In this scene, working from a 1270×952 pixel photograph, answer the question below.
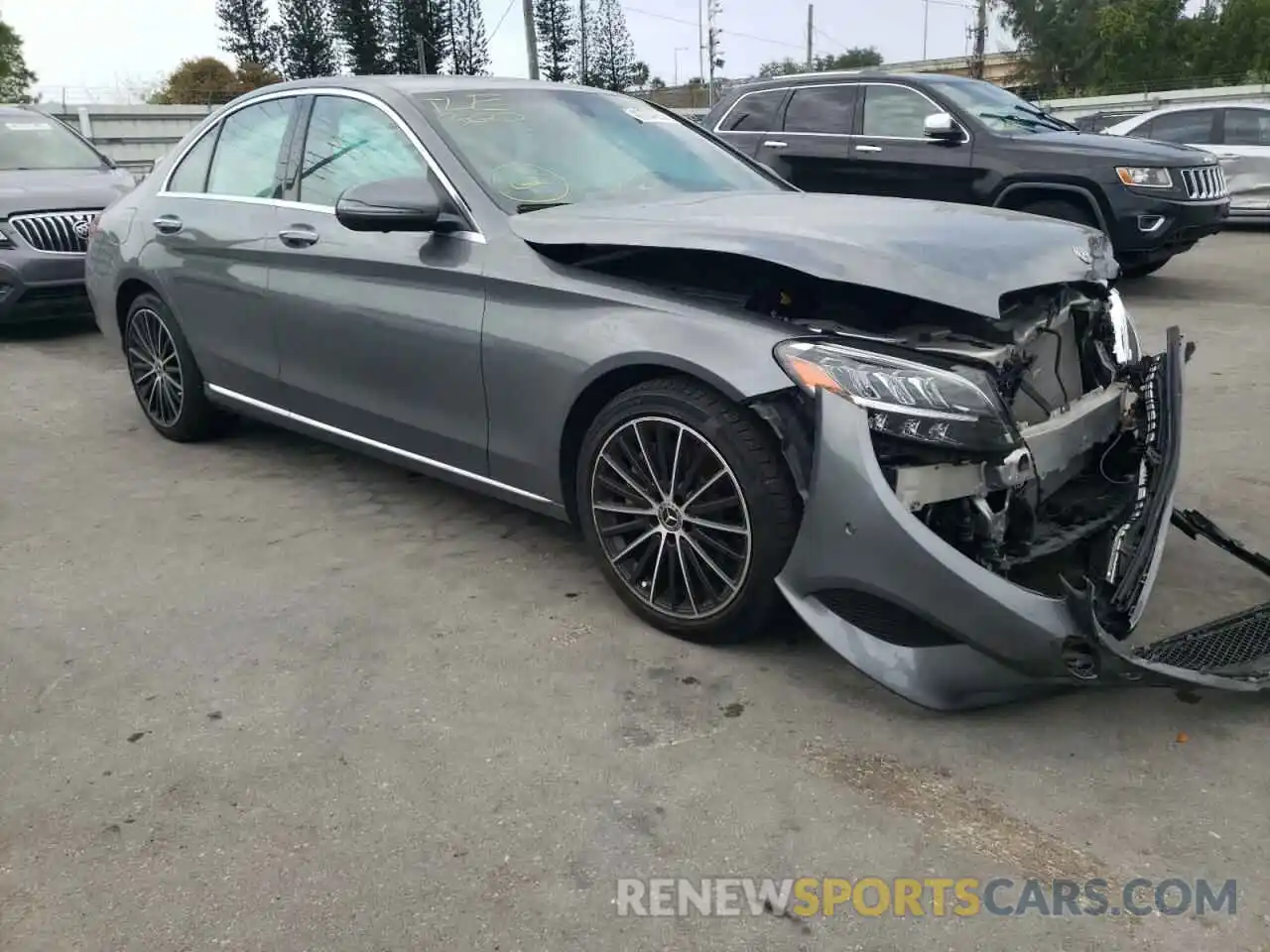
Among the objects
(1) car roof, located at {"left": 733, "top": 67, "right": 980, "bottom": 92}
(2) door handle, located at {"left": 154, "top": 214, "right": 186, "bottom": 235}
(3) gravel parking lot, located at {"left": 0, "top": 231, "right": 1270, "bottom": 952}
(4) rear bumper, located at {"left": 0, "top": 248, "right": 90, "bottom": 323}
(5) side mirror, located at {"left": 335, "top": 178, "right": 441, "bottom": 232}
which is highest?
(1) car roof, located at {"left": 733, "top": 67, "right": 980, "bottom": 92}

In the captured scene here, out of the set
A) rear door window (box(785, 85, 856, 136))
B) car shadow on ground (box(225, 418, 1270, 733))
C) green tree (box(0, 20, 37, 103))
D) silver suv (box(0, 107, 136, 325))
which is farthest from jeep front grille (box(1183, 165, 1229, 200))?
green tree (box(0, 20, 37, 103))

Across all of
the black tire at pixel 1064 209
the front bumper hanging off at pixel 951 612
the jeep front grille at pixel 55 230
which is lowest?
the front bumper hanging off at pixel 951 612

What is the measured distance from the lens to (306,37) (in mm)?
67500

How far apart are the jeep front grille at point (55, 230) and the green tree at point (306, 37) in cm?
6479

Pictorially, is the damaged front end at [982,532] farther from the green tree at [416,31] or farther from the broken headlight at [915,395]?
the green tree at [416,31]

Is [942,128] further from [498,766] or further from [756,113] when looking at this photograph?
[498,766]

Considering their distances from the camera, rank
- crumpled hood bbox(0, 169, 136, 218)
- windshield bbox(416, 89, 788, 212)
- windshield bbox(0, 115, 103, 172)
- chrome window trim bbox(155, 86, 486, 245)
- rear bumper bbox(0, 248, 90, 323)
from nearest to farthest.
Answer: chrome window trim bbox(155, 86, 486, 245)
windshield bbox(416, 89, 788, 212)
rear bumper bbox(0, 248, 90, 323)
crumpled hood bbox(0, 169, 136, 218)
windshield bbox(0, 115, 103, 172)

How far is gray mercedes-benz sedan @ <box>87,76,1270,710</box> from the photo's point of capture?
269 cm

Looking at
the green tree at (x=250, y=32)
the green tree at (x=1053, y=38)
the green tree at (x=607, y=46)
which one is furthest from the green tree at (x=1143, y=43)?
the green tree at (x=250, y=32)

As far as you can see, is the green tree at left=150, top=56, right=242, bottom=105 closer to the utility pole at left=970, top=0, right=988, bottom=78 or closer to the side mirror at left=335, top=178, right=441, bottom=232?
the utility pole at left=970, top=0, right=988, bottom=78

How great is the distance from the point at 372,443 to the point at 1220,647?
2895 millimetres

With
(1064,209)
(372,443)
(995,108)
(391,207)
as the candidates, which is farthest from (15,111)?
(1064,209)

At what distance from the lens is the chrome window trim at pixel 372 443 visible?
3.66 m

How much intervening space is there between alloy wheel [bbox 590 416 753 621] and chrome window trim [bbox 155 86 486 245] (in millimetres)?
931
